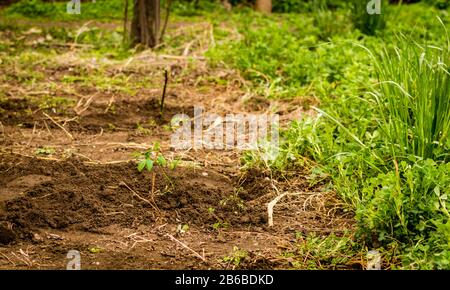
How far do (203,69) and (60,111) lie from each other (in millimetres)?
1431

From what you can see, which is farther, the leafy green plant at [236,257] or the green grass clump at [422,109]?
the green grass clump at [422,109]

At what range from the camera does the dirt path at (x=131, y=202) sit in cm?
336

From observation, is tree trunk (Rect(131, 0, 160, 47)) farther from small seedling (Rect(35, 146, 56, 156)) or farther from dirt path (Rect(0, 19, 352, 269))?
small seedling (Rect(35, 146, 56, 156))

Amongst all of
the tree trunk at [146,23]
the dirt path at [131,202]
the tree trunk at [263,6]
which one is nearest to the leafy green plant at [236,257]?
the dirt path at [131,202]

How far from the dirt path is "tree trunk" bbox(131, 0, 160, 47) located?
5.96 ft

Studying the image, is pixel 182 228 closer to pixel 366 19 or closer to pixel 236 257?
A: pixel 236 257

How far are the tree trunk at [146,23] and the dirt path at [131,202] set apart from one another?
1816 millimetres

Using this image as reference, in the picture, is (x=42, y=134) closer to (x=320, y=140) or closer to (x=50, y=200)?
(x=50, y=200)

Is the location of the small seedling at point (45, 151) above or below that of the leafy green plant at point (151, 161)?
below

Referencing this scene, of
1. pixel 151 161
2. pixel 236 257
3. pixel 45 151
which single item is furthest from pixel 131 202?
pixel 45 151

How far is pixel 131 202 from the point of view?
12.6ft

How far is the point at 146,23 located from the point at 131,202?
3.35 m

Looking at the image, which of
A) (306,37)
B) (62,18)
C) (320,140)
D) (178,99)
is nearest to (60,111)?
(178,99)

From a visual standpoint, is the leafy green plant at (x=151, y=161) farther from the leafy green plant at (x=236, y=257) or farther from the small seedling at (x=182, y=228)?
the leafy green plant at (x=236, y=257)
